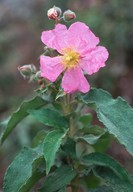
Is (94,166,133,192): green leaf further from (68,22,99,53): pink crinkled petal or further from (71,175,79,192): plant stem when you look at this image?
(68,22,99,53): pink crinkled petal

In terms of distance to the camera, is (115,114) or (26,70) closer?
(115,114)

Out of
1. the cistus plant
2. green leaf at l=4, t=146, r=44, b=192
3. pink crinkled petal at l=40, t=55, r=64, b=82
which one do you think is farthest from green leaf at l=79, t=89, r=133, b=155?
green leaf at l=4, t=146, r=44, b=192

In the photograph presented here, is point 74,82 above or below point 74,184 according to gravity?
above

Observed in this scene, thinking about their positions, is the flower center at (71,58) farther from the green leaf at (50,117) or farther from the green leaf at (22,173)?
the green leaf at (22,173)

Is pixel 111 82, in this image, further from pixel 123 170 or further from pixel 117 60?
pixel 123 170

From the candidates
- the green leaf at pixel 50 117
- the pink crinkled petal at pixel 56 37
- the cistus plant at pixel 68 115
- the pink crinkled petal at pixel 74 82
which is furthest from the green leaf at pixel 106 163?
the pink crinkled petal at pixel 56 37

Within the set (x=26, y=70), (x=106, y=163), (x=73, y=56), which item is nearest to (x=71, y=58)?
(x=73, y=56)

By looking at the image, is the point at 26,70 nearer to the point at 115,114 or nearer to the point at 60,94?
the point at 60,94
